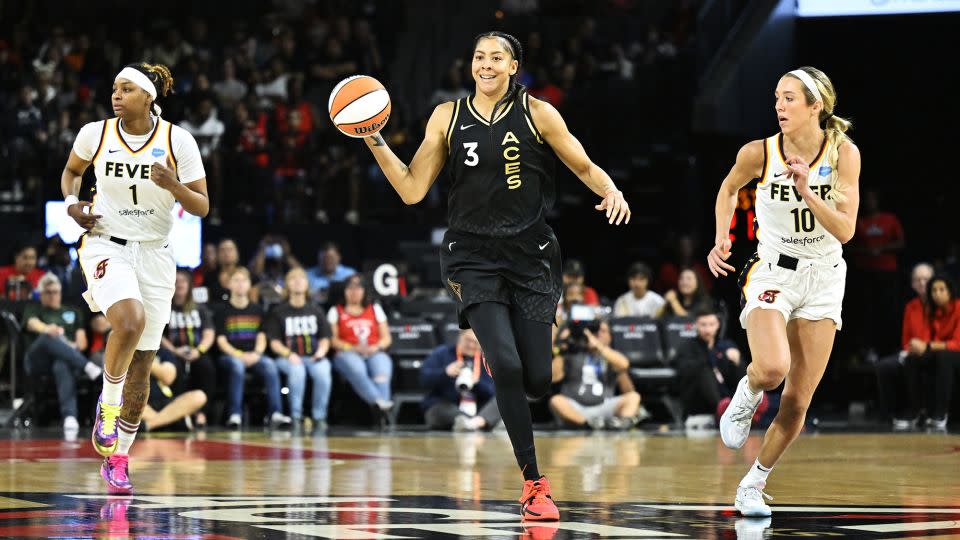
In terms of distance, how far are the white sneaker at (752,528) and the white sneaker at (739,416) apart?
28.4 inches

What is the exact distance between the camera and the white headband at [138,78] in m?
7.74

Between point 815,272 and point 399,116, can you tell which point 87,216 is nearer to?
point 815,272

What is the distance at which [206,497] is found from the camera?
23.3ft

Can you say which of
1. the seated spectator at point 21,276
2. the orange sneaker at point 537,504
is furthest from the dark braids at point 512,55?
the seated spectator at point 21,276

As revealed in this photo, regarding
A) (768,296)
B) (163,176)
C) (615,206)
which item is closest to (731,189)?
(768,296)

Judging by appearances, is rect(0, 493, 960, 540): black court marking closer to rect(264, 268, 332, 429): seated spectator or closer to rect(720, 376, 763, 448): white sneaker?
rect(720, 376, 763, 448): white sneaker

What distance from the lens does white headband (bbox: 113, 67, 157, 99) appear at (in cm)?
774

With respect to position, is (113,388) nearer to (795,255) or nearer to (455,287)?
(455,287)

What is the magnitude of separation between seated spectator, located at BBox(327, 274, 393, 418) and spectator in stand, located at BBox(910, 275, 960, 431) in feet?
17.7

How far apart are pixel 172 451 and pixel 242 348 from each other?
167 inches

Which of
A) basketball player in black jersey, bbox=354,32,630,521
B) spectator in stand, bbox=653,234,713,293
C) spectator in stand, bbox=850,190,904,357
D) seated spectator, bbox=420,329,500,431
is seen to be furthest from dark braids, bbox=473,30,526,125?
spectator in stand, bbox=850,190,904,357

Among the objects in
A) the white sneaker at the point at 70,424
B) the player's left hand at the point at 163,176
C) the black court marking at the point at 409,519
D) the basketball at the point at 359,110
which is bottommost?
the black court marking at the point at 409,519

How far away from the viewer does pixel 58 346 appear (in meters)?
14.3

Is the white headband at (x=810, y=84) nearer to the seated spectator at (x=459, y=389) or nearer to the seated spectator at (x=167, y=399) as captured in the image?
the seated spectator at (x=459, y=389)
